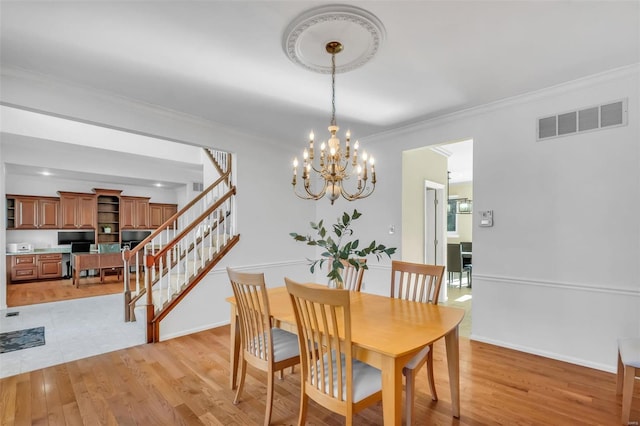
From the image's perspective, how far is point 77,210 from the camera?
7.99 meters

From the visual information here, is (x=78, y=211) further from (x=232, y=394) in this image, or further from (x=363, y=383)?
(x=363, y=383)

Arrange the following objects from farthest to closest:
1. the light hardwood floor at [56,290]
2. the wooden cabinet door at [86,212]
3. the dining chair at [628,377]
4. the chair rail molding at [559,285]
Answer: the wooden cabinet door at [86,212] < the light hardwood floor at [56,290] < the chair rail molding at [559,285] < the dining chair at [628,377]

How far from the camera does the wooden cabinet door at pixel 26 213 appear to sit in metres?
7.23

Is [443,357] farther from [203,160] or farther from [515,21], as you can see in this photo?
[203,160]

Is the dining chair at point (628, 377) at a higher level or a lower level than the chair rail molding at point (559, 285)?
lower

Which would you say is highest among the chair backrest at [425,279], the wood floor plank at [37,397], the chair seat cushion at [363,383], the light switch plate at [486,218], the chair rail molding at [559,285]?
the light switch plate at [486,218]

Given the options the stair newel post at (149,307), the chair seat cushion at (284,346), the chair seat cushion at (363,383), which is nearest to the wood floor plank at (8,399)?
the stair newel post at (149,307)

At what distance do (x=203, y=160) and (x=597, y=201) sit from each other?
606cm

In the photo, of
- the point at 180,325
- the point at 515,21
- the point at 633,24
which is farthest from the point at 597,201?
the point at 180,325

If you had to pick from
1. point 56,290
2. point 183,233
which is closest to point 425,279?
point 183,233

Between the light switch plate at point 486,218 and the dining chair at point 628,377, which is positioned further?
the light switch plate at point 486,218

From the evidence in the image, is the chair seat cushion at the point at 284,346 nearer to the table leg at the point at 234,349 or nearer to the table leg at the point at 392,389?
the table leg at the point at 234,349

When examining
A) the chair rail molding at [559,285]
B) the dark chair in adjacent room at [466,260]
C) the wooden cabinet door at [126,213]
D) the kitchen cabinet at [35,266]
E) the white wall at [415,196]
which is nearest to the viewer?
the chair rail molding at [559,285]

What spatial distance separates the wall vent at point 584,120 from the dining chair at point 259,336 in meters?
3.19
